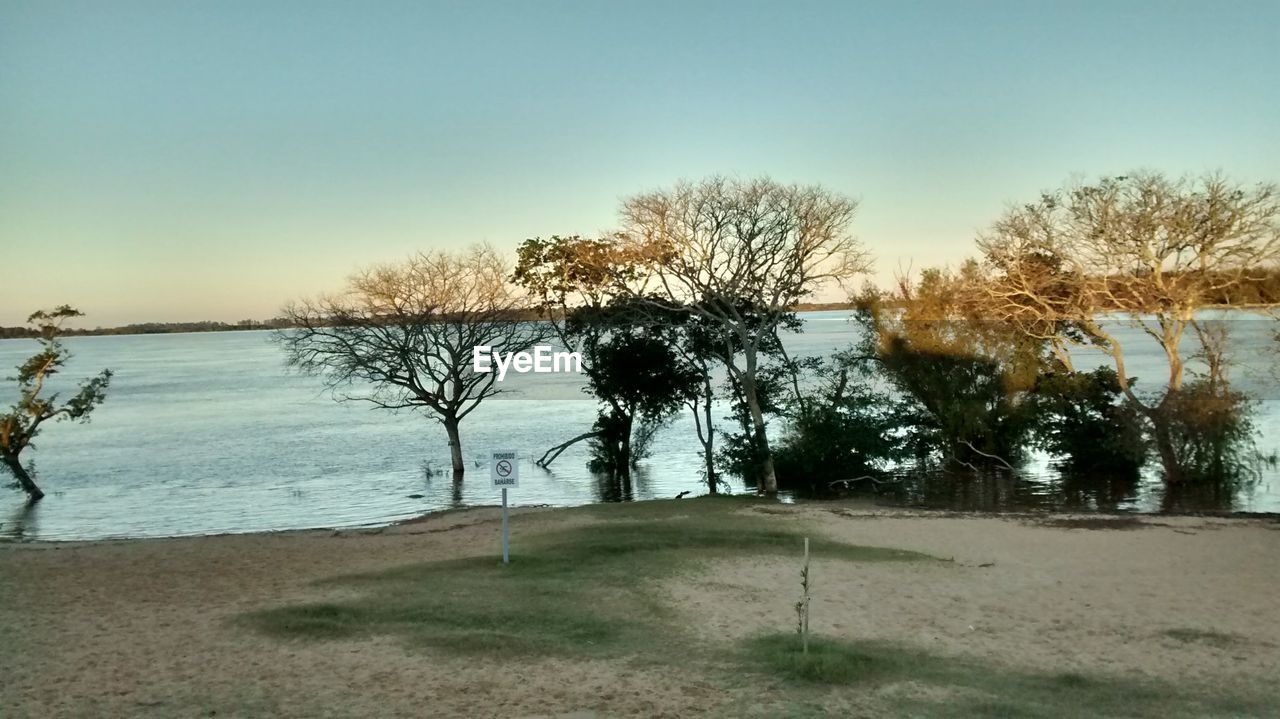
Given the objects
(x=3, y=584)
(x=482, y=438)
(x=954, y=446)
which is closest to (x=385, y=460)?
(x=482, y=438)

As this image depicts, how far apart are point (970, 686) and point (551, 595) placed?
6383 mm

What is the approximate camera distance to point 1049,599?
1521 cm

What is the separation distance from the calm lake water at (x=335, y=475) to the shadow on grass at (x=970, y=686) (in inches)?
754

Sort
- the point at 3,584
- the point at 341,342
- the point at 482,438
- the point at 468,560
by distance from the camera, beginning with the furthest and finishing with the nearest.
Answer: the point at 482,438 < the point at 341,342 < the point at 468,560 < the point at 3,584

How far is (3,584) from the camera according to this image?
17.0 meters

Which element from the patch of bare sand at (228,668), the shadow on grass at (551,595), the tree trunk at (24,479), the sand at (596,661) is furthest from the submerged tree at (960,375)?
the tree trunk at (24,479)

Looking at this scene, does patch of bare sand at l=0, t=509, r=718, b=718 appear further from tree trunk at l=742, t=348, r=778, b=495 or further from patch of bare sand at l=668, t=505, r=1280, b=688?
tree trunk at l=742, t=348, r=778, b=495

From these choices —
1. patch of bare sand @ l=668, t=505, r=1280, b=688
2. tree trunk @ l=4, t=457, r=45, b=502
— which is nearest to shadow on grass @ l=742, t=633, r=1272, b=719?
patch of bare sand @ l=668, t=505, r=1280, b=688

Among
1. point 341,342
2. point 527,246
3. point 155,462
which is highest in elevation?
point 527,246

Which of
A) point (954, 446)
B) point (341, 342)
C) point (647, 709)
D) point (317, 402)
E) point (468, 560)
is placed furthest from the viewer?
point (317, 402)

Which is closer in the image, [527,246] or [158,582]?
[158,582]

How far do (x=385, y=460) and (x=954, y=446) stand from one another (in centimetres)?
2482

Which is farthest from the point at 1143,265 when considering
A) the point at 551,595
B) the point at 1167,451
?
the point at 551,595

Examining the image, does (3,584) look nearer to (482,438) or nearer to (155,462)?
(155,462)
